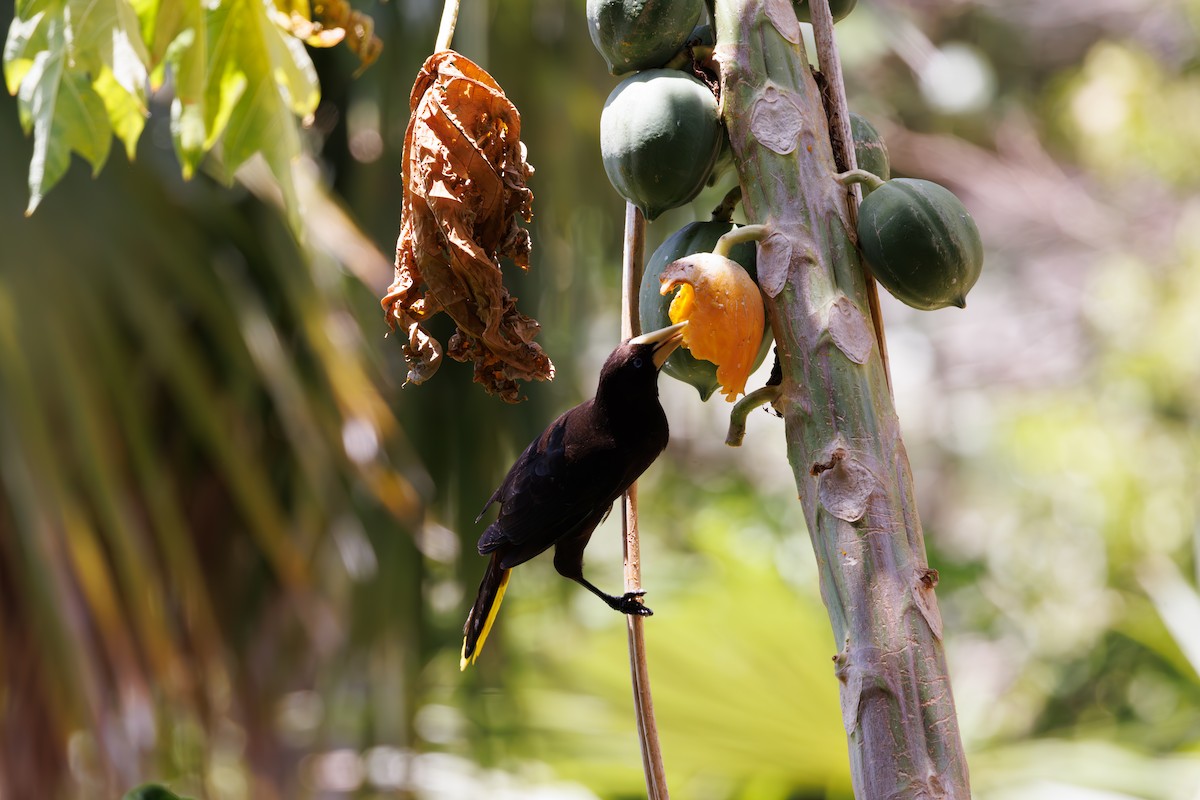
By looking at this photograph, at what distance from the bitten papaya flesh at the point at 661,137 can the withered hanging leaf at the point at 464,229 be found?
0.06 meters

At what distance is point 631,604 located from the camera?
0.60m

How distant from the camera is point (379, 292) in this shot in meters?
2.01

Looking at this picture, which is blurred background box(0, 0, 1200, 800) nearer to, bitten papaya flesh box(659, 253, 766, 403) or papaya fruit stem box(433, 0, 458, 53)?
papaya fruit stem box(433, 0, 458, 53)

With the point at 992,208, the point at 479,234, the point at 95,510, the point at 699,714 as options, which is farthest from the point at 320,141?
the point at 992,208

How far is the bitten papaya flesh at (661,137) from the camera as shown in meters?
0.53

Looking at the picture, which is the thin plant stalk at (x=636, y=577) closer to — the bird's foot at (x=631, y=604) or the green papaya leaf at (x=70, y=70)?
the bird's foot at (x=631, y=604)

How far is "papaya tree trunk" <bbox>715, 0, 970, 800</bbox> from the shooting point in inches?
17.7

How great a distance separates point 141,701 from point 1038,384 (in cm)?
431

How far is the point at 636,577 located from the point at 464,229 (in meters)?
0.19

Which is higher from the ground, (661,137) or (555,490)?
(661,137)

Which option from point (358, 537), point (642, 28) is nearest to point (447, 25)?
point (642, 28)

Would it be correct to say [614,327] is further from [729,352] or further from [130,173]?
[729,352]

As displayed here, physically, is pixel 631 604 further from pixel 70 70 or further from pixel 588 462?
pixel 70 70

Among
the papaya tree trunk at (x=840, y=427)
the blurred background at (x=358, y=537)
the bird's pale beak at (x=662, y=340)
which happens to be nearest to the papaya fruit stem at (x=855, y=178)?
the papaya tree trunk at (x=840, y=427)
